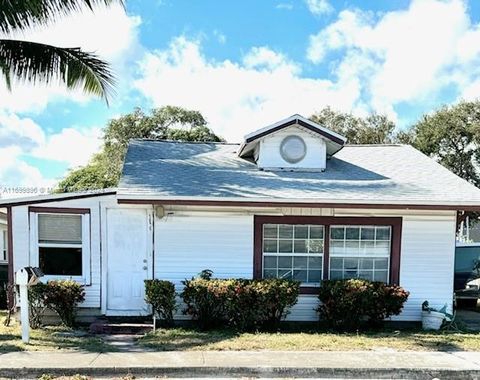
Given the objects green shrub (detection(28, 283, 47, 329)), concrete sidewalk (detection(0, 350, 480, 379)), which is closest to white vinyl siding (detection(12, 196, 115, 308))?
green shrub (detection(28, 283, 47, 329))

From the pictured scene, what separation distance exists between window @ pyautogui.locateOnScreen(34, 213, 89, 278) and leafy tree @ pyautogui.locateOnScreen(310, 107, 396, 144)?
24.1 metres

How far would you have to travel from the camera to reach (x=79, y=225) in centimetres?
1005

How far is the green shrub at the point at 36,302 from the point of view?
9188 mm

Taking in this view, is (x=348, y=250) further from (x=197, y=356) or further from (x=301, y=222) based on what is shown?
(x=197, y=356)

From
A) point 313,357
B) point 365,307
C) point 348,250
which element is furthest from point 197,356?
point 348,250

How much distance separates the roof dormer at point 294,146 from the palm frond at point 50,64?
3775mm

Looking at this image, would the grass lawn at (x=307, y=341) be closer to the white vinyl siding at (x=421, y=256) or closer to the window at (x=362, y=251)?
the white vinyl siding at (x=421, y=256)

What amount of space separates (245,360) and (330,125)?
26.7m

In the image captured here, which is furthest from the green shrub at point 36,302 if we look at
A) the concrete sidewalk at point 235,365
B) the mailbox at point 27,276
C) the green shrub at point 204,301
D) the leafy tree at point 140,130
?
the leafy tree at point 140,130

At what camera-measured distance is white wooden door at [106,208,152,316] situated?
995 cm

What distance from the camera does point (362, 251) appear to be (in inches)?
409

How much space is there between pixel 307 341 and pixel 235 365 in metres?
2.09

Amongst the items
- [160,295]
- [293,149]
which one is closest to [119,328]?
[160,295]

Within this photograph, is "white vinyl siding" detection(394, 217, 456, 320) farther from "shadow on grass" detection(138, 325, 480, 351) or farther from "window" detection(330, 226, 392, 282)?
"shadow on grass" detection(138, 325, 480, 351)
